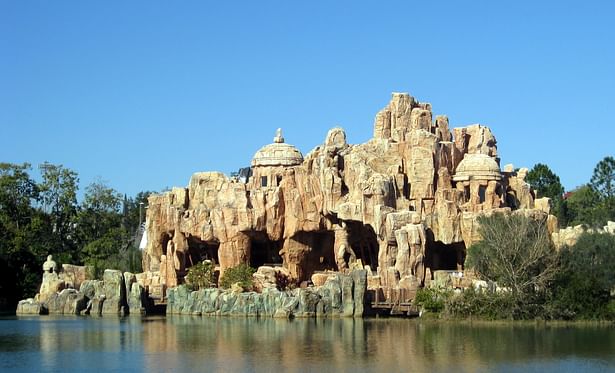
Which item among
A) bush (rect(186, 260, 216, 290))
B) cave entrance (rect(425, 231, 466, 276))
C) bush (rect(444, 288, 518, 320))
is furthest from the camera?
bush (rect(186, 260, 216, 290))

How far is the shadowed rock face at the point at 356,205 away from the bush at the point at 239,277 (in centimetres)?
301

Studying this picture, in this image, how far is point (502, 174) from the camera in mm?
65812

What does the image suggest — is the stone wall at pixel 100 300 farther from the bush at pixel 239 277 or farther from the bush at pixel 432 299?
the bush at pixel 432 299

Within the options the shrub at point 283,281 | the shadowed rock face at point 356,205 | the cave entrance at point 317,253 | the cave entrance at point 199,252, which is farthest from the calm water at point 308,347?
the cave entrance at point 199,252

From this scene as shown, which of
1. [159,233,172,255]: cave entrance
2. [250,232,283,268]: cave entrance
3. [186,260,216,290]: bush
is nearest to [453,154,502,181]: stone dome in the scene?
[250,232,283,268]: cave entrance

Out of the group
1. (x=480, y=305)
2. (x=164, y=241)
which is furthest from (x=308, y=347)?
(x=164, y=241)

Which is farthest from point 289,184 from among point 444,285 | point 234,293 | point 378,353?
point 378,353

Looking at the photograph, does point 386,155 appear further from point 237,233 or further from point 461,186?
point 237,233

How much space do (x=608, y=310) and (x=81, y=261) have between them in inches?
1794

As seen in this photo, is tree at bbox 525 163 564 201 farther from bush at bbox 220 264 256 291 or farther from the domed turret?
bush at bbox 220 264 256 291

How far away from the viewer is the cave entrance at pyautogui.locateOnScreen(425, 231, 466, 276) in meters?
61.8

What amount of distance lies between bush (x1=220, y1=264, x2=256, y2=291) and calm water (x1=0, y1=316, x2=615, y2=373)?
845cm

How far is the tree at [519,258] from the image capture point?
5012 cm

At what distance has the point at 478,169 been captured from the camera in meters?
63.8
